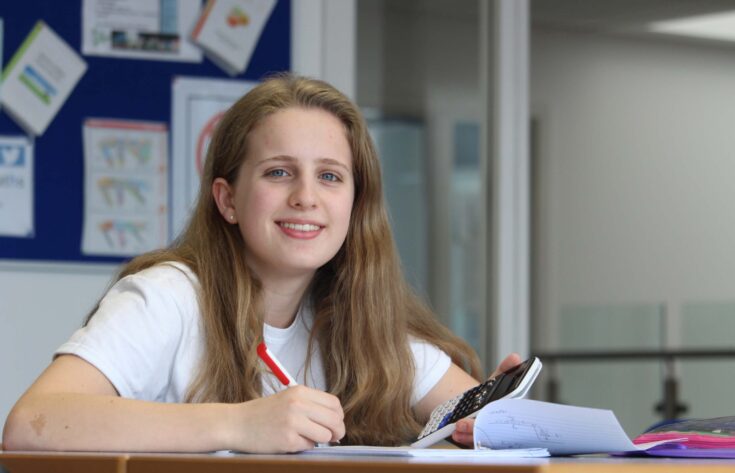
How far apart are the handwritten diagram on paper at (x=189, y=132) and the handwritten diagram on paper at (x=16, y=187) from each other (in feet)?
1.23

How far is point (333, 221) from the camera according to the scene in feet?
6.29

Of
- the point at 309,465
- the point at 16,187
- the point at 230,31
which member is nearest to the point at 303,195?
the point at 309,465

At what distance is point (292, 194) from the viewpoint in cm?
188

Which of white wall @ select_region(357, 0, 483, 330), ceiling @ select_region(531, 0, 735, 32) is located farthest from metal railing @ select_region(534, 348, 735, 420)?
white wall @ select_region(357, 0, 483, 330)

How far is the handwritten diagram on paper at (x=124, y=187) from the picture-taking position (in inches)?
132

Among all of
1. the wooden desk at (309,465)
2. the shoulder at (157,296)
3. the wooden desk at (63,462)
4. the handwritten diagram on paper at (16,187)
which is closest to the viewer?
the wooden desk at (309,465)

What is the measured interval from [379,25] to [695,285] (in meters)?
2.47

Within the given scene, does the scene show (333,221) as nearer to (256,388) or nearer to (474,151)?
(256,388)

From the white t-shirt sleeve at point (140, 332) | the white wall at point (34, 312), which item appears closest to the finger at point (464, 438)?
the white t-shirt sleeve at point (140, 332)

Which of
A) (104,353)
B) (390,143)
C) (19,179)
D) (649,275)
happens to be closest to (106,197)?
(19,179)

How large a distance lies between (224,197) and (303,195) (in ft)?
0.61

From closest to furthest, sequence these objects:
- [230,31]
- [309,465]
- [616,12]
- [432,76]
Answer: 1. [309,465]
2. [230,31]
3. [432,76]
4. [616,12]

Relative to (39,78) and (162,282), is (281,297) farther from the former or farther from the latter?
(39,78)

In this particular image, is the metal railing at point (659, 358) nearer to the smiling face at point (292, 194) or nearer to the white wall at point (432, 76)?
the white wall at point (432, 76)
